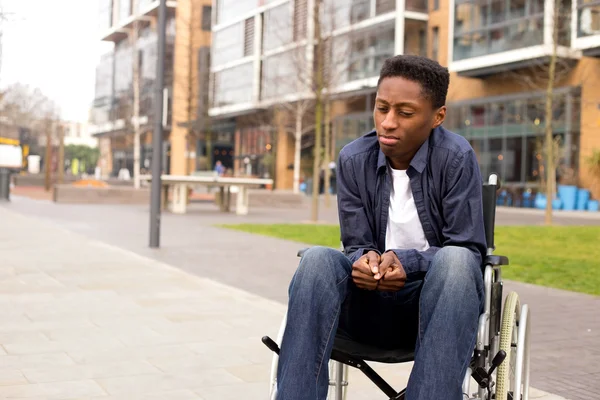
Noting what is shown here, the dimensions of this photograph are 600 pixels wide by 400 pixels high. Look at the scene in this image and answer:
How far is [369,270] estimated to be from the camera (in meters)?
2.79

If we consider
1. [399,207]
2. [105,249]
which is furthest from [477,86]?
[399,207]

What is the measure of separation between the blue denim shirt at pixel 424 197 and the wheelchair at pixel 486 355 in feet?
0.62

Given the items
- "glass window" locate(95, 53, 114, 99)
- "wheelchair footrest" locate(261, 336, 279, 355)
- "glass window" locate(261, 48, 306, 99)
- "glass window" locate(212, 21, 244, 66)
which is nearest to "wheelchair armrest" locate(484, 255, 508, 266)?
"wheelchair footrest" locate(261, 336, 279, 355)

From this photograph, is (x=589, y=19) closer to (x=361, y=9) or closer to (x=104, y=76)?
(x=361, y=9)

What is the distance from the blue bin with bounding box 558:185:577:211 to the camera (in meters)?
30.5

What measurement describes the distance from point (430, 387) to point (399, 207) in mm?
740

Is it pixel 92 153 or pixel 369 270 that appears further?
pixel 92 153

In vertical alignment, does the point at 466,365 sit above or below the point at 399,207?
below

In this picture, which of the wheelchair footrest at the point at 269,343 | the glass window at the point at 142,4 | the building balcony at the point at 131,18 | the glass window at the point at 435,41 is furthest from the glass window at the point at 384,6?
the wheelchair footrest at the point at 269,343

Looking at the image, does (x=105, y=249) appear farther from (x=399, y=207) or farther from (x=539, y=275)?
(x=399, y=207)

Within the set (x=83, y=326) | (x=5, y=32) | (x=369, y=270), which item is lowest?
(x=83, y=326)

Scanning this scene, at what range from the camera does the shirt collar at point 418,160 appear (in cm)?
303

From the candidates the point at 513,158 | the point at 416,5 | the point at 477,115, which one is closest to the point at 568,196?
the point at 513,158

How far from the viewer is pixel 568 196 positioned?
30578 mm
